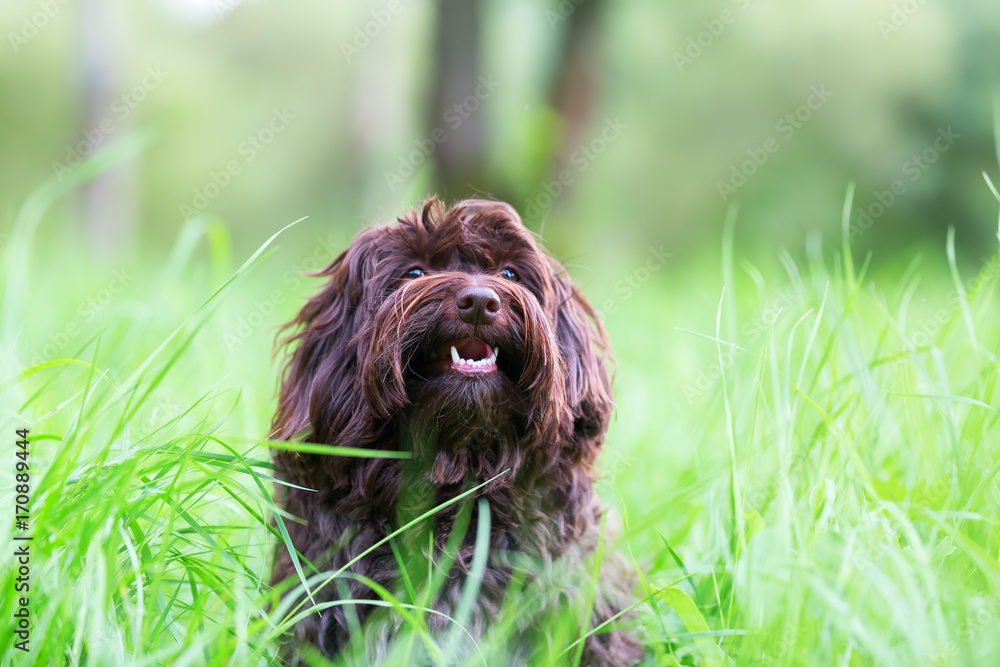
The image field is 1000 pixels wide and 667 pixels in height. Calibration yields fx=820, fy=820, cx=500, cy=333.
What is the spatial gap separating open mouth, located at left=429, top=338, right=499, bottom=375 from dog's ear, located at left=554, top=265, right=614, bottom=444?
0.30 metres

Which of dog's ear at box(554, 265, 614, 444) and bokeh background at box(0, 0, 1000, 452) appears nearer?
dog's ear at box(554, 265, 614, 444)

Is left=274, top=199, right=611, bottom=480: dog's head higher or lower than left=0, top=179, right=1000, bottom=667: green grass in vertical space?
higher

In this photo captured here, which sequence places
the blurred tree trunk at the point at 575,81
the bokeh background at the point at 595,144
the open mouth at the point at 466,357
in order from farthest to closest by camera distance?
the blurred tree trunk at the point at 575,81 → the bokeh background at the point at 595,144 → the open mouth at the point at 466,357

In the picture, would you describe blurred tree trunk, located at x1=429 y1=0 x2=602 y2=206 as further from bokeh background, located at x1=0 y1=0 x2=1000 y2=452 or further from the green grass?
the green grass

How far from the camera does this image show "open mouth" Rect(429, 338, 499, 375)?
2.41m

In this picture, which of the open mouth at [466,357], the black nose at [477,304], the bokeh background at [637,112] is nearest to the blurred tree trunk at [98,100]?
the bokeh background at [637,112]

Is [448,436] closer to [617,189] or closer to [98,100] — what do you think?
[617,189]

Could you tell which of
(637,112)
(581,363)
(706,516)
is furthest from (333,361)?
(637,112)

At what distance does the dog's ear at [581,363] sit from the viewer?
267 centimetres

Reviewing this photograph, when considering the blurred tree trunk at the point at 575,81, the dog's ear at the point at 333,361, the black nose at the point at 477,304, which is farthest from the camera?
the blurred tree trunk at the point at 575,81

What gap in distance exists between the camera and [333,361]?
2600 millimetres

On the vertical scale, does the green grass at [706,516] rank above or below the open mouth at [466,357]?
below

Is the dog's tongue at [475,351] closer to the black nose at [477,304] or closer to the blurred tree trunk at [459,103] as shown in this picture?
the black nose at [477,304]

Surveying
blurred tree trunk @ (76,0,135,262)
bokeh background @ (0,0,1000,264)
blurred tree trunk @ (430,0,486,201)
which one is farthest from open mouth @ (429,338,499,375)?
blurred tree trunk @ (76,0,135,262)
